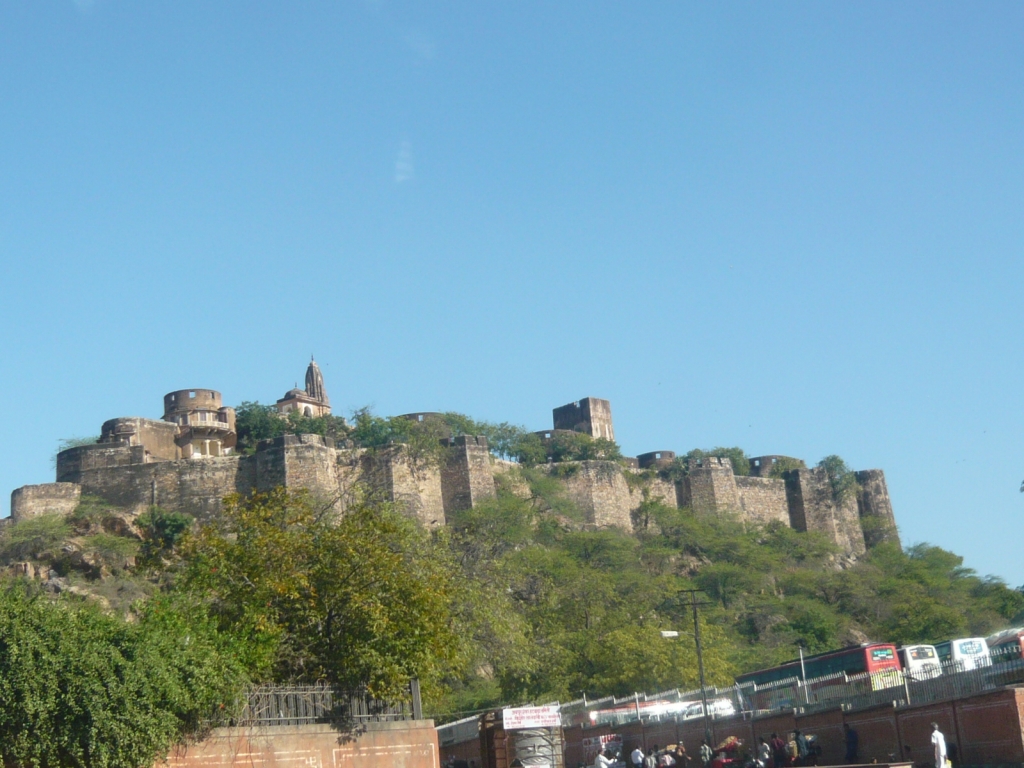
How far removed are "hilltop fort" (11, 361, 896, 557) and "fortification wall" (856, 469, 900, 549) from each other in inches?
1.9

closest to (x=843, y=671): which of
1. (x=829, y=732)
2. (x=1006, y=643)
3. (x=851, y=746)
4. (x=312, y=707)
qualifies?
(x=1006, y=643)

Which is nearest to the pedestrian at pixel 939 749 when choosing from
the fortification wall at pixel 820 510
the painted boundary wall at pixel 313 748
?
the painted boundary wall at pixel 313 748

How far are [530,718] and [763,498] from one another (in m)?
43.1

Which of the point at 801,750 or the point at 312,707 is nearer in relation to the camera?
the point at 312,707

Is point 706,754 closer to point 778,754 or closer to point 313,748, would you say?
point 778,754

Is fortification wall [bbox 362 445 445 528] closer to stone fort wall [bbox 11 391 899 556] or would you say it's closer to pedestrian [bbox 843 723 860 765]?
stone fort wall [bbox 11 391 899 556]

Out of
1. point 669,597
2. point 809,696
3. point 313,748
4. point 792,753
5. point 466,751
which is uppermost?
point 669,597

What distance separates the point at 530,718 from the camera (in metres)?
18.7

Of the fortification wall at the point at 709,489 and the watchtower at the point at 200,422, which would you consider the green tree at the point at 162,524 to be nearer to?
the watchtower at the point at 200,422

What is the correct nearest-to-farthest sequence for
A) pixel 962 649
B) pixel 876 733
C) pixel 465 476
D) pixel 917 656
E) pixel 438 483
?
pixel 876 733
pixel 962 649
pixel 917 656
pixel 438 483
pixel 465 476

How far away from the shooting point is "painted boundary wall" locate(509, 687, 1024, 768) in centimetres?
1727

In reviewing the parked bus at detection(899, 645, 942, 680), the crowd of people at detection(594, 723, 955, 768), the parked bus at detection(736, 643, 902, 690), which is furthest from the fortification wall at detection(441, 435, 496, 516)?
the crowd of people at detection(594, 723, 955, 768)

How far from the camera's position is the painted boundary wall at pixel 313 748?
15.8m

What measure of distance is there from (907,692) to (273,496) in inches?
389
